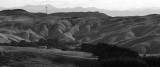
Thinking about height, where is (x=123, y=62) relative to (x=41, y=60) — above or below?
above

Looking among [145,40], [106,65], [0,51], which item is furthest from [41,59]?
[145,40]

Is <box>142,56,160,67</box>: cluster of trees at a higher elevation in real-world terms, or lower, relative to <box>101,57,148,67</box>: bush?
lower

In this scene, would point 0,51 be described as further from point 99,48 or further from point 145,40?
point 145,40

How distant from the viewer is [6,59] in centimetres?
2869

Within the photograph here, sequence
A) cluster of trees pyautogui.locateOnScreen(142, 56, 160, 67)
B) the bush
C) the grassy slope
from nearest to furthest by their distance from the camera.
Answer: the bush → the grassy slope → cluster of trees pyautogui.locateOnScreen(142, 56, 160, 67)

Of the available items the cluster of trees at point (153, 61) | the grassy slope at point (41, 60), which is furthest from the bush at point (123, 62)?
the cluster of trees at point (153, 61)

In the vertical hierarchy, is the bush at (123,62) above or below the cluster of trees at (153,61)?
above

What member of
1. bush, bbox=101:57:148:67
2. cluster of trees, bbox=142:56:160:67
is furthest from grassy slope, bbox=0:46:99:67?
cluster of trees, bbox=142:56:160:67

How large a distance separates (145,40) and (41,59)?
107809mm

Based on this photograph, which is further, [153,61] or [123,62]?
[153,61]

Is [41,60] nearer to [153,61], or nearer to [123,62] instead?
[123,62]

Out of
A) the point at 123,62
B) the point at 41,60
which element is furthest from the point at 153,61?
the point at 41,60

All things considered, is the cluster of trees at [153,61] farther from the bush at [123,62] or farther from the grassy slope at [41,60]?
the grassy slope at [41,60]

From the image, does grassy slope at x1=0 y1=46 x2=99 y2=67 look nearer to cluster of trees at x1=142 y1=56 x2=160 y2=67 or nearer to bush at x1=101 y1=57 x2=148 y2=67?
bush at x1=101 y1=57 x2=148 y2=67
